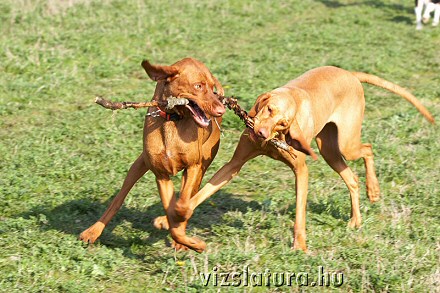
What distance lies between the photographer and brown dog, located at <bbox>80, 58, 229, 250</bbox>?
575 centimetres

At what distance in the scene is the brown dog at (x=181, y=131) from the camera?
575 centimetres

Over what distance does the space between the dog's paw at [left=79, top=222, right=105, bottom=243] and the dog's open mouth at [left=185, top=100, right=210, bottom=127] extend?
4.46ft

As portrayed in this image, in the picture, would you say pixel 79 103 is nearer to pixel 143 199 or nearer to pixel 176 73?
pixel 143 199

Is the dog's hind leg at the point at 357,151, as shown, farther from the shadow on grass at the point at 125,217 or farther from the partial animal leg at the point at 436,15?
the partial animal leg at the point at 436,15

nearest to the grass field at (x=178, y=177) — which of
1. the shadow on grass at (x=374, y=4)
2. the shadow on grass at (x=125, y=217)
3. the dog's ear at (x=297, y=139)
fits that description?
the shadow on grass at (x=125, y=217)

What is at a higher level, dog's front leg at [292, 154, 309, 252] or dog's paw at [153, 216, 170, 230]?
dog's front leg at [292, 154, 309, 252]

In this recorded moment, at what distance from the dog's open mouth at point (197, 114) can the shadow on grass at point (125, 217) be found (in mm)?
1281

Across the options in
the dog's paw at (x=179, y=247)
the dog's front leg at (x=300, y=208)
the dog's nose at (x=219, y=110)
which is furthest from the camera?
the dog's paw at (x=179, y=247)

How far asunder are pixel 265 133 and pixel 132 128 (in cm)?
390

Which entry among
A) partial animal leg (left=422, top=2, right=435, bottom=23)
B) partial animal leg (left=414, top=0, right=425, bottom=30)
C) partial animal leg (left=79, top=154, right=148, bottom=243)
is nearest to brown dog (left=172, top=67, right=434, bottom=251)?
partial animal leg (left=79, top=154, right=148, bottom=243)

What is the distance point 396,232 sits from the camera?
268 inches

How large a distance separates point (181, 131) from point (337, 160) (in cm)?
191

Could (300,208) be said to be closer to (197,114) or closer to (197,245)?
(197,245)

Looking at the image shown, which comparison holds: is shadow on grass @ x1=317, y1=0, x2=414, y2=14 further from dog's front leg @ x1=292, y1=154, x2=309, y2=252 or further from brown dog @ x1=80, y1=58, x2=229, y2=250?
brown dog @ x1=80, y1=58, x2=229, y2=250
